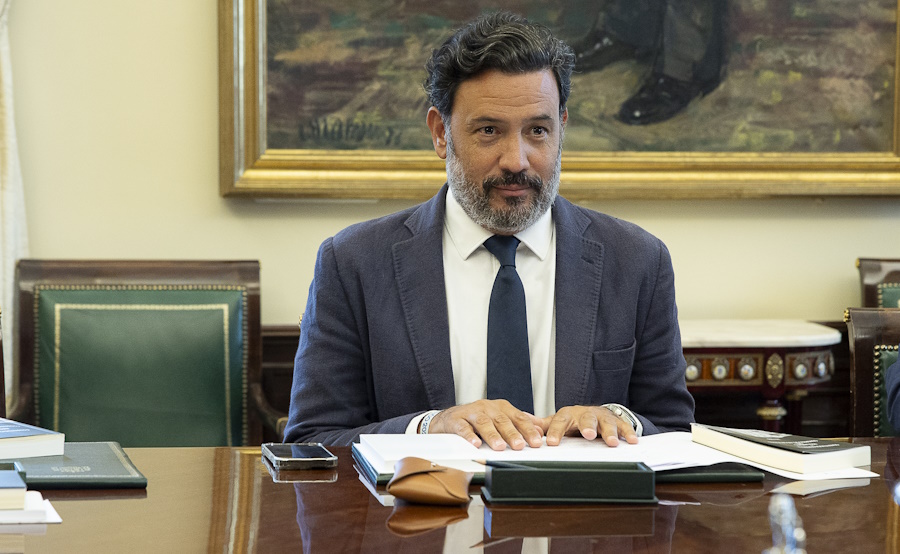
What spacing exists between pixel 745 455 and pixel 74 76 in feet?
9.86

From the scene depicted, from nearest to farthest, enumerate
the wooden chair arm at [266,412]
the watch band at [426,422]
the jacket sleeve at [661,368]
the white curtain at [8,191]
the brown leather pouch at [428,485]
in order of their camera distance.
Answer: the brown leather pouch at [428,485], the watch band at [426,422], the jacket sleeve at [661,368], the wooden chair arm at [266,412], the white curtain at [8,191]

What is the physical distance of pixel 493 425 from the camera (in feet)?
5.79

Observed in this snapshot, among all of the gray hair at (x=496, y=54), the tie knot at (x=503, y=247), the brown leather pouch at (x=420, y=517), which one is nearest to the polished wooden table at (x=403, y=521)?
the brown leather pouch at (x=420, y=517)

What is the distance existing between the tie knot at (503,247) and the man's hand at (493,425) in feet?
1.85

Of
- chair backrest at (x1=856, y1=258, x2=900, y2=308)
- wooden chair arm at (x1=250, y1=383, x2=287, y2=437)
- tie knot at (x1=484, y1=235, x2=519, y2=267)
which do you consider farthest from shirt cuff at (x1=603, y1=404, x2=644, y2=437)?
chair backrest at (x1=856, y1=258, x2=900, y2=308)

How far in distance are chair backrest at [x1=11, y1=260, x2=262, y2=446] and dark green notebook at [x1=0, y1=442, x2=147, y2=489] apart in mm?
1650

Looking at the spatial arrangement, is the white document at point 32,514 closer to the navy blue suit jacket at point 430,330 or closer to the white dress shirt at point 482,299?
Answer: the navy blue suit jacket at point 430,330

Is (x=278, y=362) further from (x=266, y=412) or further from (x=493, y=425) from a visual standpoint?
(x=493, y=425)

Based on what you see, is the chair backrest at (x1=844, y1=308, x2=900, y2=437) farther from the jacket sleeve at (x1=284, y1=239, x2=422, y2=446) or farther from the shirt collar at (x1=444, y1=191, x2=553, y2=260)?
the jacket sleeve at (x1=284, y1=239, x2=422, y2=446)

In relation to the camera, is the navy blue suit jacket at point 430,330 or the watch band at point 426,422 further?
the navy blue suit jacket at point 430,330

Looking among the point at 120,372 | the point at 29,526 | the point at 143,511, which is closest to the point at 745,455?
→ the point at 143,511

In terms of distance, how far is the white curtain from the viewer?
11.7ft

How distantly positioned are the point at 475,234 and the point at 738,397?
1939 millimetres

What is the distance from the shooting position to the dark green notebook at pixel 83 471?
58.8 inches
